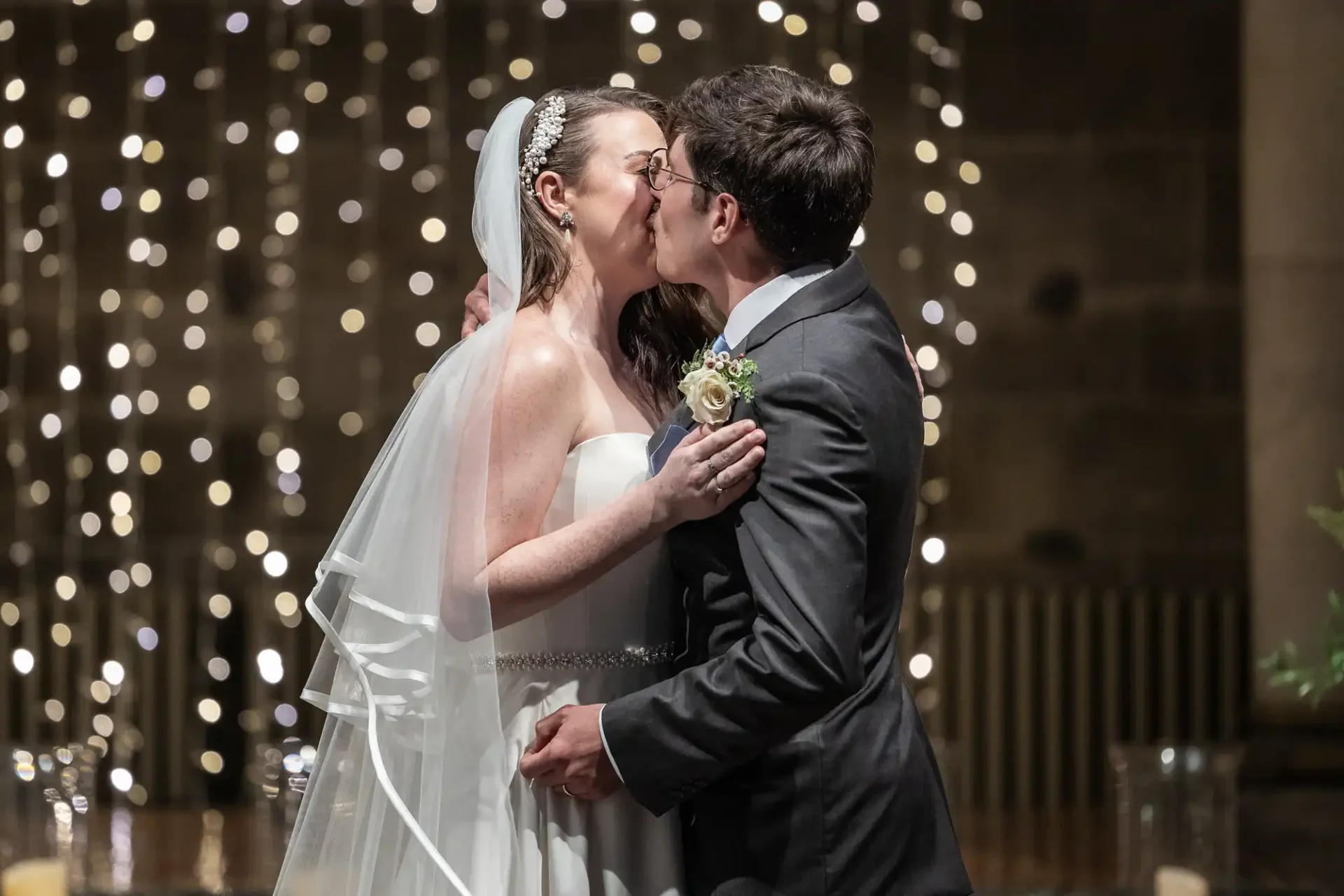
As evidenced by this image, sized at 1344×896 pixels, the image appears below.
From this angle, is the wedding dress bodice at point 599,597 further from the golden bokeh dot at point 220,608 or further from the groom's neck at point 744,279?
the golden bokeh dot at point 220,608

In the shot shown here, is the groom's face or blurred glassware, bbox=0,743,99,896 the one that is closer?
the groom's face

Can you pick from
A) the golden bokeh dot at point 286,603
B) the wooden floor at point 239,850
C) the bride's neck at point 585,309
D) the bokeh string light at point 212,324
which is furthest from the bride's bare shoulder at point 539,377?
the bokeh string light at point 212,324

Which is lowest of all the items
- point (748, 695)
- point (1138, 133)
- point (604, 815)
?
point (604, 815)

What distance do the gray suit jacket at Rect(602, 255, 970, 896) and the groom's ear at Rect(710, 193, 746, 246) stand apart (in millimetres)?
125

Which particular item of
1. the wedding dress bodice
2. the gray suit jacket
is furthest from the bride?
the gray suit jacket

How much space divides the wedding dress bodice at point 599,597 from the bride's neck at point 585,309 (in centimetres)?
20

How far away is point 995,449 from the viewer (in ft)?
19.7

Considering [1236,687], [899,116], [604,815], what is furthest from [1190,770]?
[899,116]

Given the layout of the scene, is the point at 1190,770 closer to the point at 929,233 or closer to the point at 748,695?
the point at 748,695

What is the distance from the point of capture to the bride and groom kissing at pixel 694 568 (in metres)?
1.72

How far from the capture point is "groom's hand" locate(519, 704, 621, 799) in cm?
185

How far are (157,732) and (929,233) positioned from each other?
3700mm

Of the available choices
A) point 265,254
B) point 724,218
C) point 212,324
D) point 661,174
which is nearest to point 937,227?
point 265,254

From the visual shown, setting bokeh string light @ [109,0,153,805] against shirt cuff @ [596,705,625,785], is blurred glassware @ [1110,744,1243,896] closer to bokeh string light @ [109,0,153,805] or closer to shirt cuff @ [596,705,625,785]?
shirt cuff @ [596,705,625,785]
